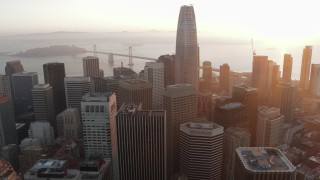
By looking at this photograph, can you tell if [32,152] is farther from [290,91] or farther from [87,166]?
[290,91]

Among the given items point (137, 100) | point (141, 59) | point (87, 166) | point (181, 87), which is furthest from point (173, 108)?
point (141, 59)

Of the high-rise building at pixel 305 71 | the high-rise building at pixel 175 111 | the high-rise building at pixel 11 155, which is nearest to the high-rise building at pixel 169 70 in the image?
the high-rise building at pixel 175 111

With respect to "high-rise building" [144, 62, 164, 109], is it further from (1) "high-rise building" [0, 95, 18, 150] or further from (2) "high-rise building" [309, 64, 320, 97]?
(2) "high-rise building" [309, 64, 320, 97]

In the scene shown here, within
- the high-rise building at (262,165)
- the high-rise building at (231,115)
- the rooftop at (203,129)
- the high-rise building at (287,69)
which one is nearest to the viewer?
the high-rise building at (262,165)

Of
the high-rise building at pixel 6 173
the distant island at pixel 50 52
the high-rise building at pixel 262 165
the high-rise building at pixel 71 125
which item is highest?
the distant island at pixel 50 52

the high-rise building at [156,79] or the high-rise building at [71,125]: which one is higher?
the high-rise building at [156,79]

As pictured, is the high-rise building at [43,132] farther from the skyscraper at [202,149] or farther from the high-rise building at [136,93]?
the skyscraper at [202,149]

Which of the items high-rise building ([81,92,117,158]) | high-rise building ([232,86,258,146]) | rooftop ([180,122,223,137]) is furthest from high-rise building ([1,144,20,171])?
high-rise building ([232,86,258,146])
